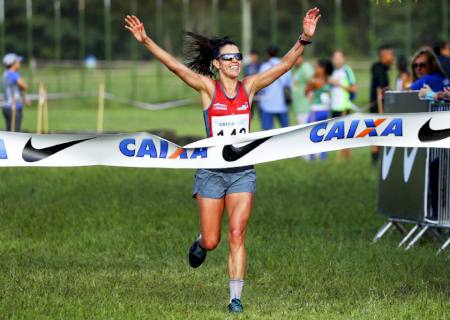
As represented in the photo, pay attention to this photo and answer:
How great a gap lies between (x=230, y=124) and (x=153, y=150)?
1.94 feet

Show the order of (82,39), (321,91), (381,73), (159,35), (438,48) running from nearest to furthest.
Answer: (438,48) → (381,73) → (321,91) → (82,39) → (159,35)

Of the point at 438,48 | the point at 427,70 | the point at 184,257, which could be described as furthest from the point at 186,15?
the point at 184,257

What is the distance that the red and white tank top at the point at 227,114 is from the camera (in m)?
10.0

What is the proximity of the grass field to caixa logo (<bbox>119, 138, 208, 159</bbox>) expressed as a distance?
1.09m

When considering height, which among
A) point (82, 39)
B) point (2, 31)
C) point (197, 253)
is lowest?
point (197, 253)

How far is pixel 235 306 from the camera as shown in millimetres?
9734

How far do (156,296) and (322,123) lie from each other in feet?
6.07

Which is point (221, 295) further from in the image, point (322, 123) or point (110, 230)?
point (110, 230)

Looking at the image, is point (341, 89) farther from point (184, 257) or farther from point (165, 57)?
point (165, 57)

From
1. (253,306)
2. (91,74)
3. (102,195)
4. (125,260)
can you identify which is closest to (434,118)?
(253,306)

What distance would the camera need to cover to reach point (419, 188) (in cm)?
1354

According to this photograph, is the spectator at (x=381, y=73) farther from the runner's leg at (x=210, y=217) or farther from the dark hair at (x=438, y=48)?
the runner's leg at (x=210, y=217)

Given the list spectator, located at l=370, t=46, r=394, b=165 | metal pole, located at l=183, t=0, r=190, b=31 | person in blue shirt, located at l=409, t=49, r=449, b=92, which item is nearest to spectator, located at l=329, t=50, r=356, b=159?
spectator, located at l=370, t=46, r=394, b=165

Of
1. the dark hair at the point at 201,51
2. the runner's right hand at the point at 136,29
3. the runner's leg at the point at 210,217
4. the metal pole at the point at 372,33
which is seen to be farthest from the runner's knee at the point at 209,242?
the metal pole at the point at 372,33
